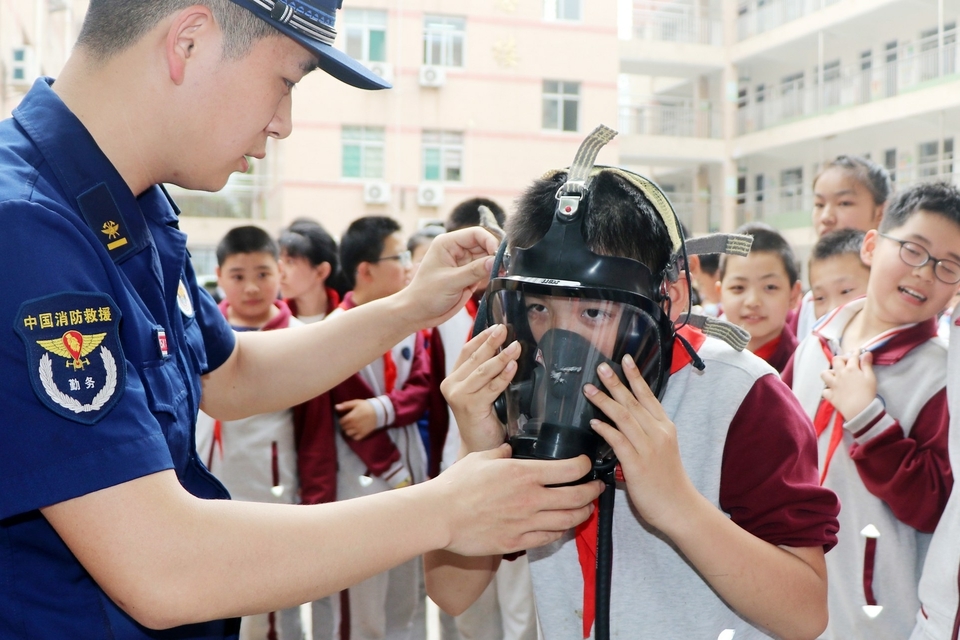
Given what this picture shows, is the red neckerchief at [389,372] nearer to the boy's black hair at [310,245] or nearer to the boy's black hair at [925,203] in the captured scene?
the boy's black hair at [310,245]

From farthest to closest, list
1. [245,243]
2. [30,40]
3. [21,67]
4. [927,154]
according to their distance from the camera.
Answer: [927,154]
[30,40]
[21,67]
[245,243]

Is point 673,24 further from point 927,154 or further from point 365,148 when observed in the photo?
point 365,148

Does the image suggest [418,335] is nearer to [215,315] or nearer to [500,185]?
[215,315]

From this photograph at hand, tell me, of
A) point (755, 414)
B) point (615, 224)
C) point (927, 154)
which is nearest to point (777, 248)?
point (755, 414)

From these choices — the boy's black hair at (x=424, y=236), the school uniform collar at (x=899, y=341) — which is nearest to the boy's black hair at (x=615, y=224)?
the school uniform collar at (x=899, y=341)

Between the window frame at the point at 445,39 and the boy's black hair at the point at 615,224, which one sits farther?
the window frame at the point at 445,39

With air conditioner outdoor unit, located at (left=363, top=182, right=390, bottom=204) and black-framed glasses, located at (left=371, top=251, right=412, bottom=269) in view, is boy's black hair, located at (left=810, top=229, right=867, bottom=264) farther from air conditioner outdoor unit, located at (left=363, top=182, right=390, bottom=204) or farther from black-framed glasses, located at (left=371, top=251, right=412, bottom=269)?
air conditioner outdoor unit, located at (left=363, top=182, right=390, bottom=204)

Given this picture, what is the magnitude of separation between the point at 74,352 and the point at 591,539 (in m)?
0.82

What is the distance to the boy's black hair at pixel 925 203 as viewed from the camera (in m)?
2.18

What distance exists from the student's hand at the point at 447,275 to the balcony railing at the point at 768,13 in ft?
19.2

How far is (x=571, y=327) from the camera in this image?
3.79ft

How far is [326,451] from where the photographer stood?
3.28 meters

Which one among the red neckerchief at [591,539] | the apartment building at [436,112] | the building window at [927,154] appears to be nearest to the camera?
the red neckerchief at [591,539]

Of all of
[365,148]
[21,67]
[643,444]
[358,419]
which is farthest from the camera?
[365,148]
